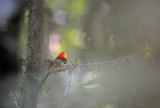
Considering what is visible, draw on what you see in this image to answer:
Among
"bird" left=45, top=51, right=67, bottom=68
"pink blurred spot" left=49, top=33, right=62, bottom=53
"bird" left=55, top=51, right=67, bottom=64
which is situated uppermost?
"pink blurred spot" left=49, top=33, right=62, bottom=53

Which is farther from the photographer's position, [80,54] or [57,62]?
[80,54]

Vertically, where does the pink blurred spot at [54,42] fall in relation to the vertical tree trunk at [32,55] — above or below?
above

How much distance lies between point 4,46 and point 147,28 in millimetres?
633

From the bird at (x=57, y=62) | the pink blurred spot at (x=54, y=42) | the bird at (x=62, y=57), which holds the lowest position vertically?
the bird at (x=57, y=62)

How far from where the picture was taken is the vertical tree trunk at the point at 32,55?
1.69ft

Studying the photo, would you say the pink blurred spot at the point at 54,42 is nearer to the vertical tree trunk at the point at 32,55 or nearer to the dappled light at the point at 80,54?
the dappled light at the point at 80,54

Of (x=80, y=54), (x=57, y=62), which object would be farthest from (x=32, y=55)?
(x=80, y=54)

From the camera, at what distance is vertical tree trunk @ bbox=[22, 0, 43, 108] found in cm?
51

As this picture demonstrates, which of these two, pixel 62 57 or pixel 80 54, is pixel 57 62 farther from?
pixel 80 54

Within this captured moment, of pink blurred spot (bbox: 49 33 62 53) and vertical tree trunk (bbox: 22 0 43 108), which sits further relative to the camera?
pink blurred spot (bbox: 49 33 62 53)

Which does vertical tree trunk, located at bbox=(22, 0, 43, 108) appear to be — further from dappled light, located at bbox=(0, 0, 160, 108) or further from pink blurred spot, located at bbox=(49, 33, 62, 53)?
pink blurred spot, located at bbox=(49, 33, 62, 53)

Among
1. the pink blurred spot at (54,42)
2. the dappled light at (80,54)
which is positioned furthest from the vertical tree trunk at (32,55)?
the pink blurred spot at (54,42)

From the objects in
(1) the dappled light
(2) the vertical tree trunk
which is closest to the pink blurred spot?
(1) the dappled light

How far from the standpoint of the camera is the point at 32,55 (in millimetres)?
517
